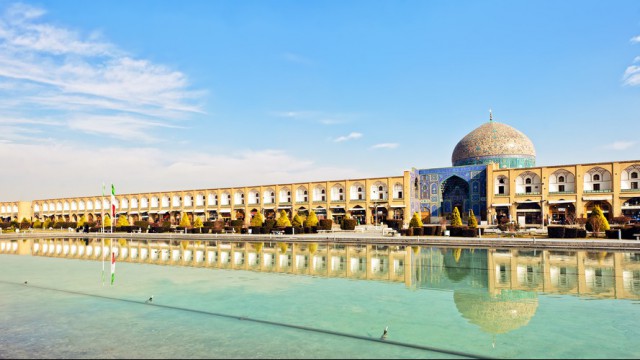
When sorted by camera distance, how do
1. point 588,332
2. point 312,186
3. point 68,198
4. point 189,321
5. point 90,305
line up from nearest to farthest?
point 588,332, point 189,321, point 90,305, point 312,186, point 68,198

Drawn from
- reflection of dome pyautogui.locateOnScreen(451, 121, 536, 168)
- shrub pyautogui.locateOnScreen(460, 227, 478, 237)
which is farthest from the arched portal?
shrub pyautogui.locateOnScreen(460, 227, 478, 237)

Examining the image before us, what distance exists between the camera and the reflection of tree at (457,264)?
41.1ft

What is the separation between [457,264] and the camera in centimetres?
1493

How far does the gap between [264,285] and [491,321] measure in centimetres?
564

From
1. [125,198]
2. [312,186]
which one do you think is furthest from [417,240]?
[125,198]

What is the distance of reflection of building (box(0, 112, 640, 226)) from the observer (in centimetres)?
3434

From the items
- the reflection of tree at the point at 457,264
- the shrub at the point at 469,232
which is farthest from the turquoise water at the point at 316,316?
the shrub at the point at 469,232

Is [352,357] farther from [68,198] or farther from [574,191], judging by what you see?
[68,198]

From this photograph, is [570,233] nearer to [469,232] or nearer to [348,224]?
[469,232]

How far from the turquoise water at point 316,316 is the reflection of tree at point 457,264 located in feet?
0.60

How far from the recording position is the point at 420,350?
19.2 feet

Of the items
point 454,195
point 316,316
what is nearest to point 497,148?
point 454,195

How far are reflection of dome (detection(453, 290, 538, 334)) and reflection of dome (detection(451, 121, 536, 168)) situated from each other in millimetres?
34669

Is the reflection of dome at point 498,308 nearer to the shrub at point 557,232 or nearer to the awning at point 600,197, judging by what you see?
the shrub at point 557,232
